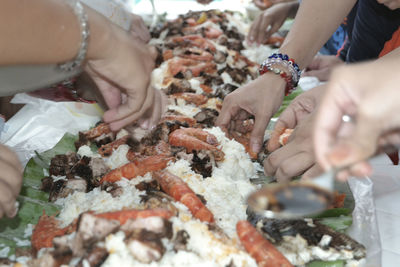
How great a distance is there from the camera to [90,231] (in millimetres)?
1186

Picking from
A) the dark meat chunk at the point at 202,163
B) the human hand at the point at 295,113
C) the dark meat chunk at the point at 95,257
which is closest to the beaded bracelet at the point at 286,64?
the human hand at the point at 295,113

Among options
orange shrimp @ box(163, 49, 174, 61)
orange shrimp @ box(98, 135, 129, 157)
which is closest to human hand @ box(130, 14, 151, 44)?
orange shrimp @ box(163, 49, 174, 61)

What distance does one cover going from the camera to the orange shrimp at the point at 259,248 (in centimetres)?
127

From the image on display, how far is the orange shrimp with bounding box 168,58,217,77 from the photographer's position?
308cm

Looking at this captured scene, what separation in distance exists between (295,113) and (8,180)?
1.45 meters

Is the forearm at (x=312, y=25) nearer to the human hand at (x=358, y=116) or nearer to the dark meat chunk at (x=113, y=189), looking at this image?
the dark meat chunk at (x=113, y=189)

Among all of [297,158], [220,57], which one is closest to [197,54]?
[220,57]

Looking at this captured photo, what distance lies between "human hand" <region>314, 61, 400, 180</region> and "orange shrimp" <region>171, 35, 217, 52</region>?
280 centimetres

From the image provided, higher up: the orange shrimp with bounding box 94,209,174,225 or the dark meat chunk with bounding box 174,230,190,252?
the orange shrimp with bounding box 94,209,174,225

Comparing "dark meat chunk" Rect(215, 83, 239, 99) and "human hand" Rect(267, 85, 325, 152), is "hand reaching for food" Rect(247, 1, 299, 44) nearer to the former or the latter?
"dark meat chunk" Rect(215, 83, 239, 99)

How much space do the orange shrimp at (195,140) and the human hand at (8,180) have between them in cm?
90

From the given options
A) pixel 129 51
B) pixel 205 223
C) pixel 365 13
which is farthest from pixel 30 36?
pixel 365 13

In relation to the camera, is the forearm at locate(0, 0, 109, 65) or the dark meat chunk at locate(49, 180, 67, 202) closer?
the forearm at locate(0, 0, 109, 65)

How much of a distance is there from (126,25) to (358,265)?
270 centimetres
